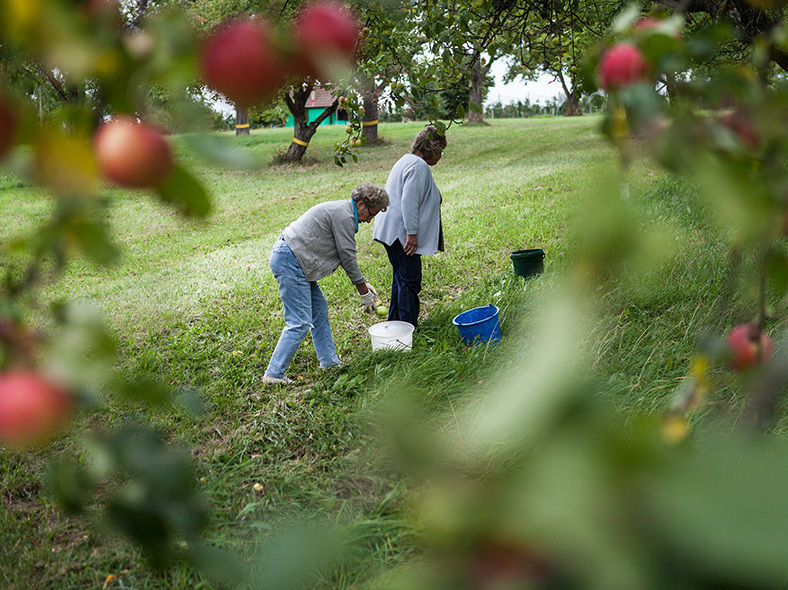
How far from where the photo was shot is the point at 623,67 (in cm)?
48

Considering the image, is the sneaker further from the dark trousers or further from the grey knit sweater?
the dark trousers

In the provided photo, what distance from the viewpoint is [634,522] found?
22 cm

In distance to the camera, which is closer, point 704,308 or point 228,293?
point 704,308

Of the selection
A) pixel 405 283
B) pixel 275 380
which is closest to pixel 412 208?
pixel 405 283

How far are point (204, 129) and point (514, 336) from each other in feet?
10.8

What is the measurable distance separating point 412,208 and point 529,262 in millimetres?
1112

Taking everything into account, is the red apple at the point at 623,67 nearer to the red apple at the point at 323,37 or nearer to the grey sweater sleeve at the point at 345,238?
the red apple at the point at 323,37

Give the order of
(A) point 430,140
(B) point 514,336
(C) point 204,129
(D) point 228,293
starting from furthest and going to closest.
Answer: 1. (D) point 228,293
2. (A) point 430,140
3. (B) point 514,336
4. (C) point 204,129

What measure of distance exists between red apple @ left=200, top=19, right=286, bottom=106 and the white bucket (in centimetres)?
314

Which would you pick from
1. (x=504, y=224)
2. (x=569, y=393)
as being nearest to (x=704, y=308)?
(x=504, y=224)

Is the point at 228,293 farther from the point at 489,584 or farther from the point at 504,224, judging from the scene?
the point at 489,584

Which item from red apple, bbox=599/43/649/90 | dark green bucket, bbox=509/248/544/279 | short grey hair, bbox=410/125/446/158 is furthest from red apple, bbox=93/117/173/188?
dark green bucket, bbox=509/248/544/279

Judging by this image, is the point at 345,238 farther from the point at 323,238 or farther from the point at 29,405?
the point at 29,405

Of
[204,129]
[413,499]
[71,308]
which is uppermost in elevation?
[204,129]
